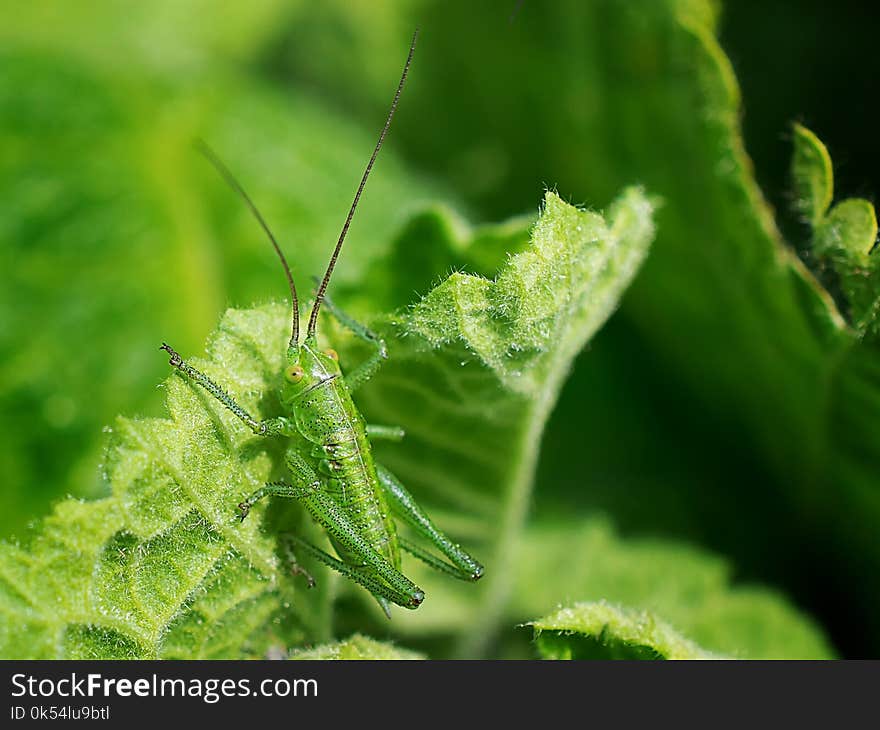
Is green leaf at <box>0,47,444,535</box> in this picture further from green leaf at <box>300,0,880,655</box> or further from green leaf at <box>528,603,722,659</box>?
green leaf at <box>528,603,722,659</box>

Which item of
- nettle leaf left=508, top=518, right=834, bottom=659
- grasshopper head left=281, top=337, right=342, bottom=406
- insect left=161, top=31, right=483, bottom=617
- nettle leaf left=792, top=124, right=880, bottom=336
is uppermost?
nettle leaf left=792, top=124, right=880, bottom=336

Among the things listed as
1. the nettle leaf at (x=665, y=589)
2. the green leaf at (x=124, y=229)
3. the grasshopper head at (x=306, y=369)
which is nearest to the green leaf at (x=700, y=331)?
the nettle leaf at (x=665, y=589)

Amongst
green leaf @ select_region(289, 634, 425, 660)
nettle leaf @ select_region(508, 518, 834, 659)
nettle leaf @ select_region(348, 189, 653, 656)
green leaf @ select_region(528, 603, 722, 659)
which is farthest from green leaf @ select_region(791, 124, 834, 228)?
green leaf @ select_region(289, 634, 425, 660)

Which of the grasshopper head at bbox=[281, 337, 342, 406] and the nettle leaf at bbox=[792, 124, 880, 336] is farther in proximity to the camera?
the grasshopper head at bbox=[281, 337, 342, 406]

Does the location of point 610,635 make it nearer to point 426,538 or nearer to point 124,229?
point 426,538

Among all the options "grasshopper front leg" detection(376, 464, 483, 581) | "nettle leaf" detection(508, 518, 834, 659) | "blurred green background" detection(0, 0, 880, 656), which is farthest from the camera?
"blurred green background" detection(0, 0, 880, 656)

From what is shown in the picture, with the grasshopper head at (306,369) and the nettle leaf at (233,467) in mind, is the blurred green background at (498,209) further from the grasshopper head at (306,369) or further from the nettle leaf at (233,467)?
the nettle leaf at (233,467)

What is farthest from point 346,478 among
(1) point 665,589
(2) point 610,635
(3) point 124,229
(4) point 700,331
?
(3) point 124,229
